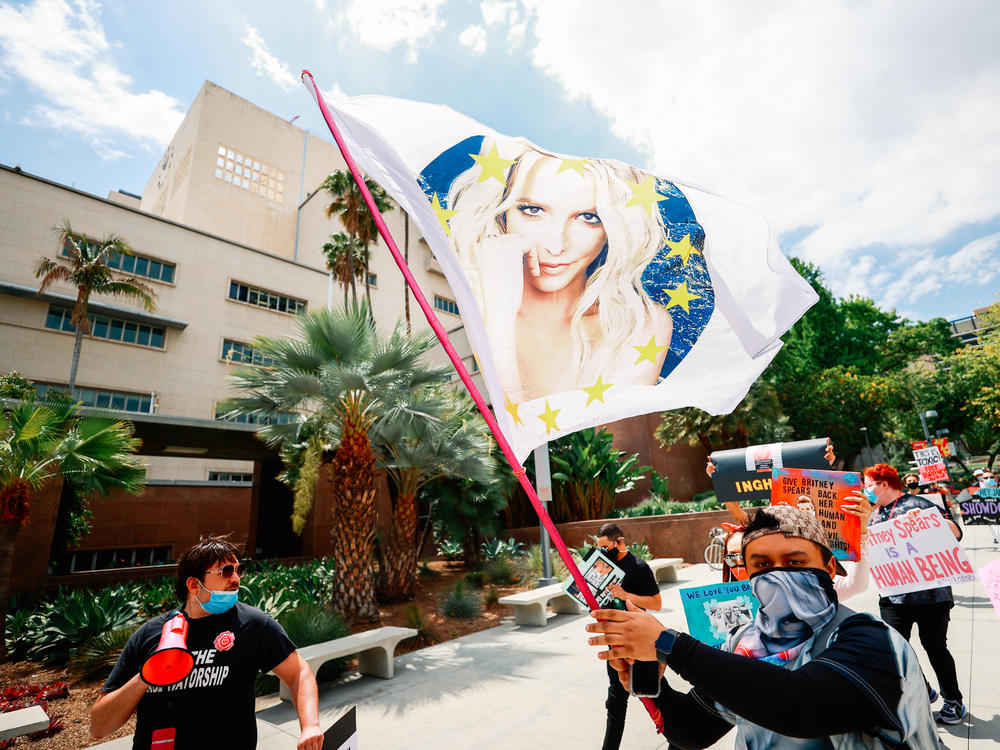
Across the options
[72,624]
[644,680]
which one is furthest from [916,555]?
[72,624]

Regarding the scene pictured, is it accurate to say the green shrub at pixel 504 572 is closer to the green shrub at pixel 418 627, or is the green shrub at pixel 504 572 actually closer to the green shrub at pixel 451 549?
the green shrub at pixel 451 549

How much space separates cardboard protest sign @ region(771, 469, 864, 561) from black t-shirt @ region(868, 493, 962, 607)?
0.73 m

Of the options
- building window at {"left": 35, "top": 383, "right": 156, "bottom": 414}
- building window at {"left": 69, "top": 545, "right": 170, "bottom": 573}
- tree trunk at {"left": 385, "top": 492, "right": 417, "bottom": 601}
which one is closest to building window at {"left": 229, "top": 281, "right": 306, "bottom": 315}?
building window at {"left": 35, "top": 383, "right": 156, "bottom": 414}

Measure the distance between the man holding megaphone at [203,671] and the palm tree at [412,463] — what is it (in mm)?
8950

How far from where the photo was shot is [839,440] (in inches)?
1195

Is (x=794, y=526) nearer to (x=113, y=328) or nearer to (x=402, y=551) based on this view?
(x=402, y=551)

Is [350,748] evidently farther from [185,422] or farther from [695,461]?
[695,461]

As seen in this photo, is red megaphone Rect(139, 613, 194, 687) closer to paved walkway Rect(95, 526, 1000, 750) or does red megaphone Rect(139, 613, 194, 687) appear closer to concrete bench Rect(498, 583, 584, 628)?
paved walkway Rect(95, 526, 1000, 750)

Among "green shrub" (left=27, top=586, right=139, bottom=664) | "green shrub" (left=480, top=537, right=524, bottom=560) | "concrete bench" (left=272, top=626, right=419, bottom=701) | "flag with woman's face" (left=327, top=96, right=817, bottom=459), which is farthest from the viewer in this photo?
"green shrub" (left=480, top=537, right=524, bottom=560)

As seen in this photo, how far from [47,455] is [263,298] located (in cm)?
2302

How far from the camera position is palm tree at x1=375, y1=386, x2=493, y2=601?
40.6 ft

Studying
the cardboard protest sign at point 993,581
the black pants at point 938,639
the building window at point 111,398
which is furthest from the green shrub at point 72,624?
the building window at point 111,398

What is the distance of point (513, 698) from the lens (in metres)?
5.71

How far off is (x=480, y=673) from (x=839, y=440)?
102ft
